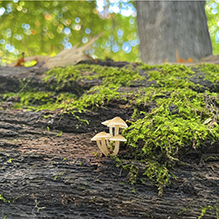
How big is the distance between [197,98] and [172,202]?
138 centimetres

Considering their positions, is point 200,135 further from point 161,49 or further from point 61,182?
point 161,49

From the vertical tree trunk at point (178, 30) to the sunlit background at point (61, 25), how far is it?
2.49m

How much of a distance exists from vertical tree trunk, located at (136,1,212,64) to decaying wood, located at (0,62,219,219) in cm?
304

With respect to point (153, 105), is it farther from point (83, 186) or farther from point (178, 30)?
point (178, 30)

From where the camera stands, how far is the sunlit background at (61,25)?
22.2 ft

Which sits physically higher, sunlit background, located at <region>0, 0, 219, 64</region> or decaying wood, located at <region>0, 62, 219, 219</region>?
sunlit background, located at <region>0, 0, 219, 64</region>

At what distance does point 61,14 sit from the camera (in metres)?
7.48

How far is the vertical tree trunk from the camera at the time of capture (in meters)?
4.21

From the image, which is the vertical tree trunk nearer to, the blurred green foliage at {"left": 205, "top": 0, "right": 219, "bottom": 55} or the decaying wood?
the decaying wood

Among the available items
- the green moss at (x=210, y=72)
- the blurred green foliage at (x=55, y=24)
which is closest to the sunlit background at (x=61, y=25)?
the blurred green foliage at (x=55, y=24)

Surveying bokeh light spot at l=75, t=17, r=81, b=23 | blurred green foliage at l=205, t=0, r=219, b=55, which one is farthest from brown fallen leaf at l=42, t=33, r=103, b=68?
blurred green foliage at l=205, t=0, r=219, b=55

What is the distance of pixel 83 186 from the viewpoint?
67.4 inches

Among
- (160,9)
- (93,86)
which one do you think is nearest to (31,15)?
(160,9)

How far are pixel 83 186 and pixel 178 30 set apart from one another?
4117mm
